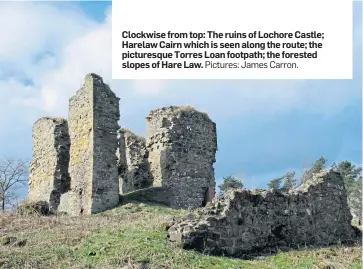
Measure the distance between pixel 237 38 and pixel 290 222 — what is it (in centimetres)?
534

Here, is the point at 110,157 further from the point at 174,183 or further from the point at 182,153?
the point at 182,153

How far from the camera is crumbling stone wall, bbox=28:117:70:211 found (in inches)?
818

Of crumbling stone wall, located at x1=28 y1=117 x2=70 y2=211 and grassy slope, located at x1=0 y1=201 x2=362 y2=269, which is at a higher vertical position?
crumbling stone wall, located at x1=28 y1=117 x2=70 y2=211

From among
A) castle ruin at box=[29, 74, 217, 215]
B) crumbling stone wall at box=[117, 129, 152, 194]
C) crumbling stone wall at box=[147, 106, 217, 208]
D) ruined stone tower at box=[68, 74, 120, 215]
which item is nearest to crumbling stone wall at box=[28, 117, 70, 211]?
castle ruin at box=[29, 74, 217, 215]

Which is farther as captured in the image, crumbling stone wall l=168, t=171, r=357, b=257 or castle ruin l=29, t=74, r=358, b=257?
castle ruin l=29, t=74, r=358, b=257

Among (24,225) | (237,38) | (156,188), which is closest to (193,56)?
(237,38)

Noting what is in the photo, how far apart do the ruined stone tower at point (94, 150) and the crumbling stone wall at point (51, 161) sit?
87 cm

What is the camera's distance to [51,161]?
2128cm

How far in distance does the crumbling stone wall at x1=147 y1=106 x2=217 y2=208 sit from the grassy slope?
6228 millimetres

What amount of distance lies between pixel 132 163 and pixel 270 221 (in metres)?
9.24

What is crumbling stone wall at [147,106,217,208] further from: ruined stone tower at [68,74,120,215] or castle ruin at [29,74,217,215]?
ruined stone tower at [68,74,120,215]

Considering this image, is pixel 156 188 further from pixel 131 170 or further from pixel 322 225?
pixel 322 225

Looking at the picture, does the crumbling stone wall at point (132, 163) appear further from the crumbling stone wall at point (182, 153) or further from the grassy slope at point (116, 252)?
the grassy slope at point (116, 252)

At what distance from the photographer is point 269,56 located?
1195 centimetres
